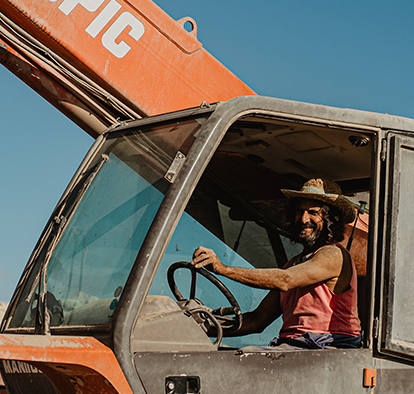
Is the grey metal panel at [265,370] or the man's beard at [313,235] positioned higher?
the man's beard at [313,235]

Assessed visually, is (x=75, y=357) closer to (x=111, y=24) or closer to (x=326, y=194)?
(x=326, y=194)

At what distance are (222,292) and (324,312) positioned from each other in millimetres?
557

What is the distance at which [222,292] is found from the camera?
3.14 m

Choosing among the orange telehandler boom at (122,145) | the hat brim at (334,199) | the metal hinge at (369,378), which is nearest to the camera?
the orange telehandler boom at (122,145)

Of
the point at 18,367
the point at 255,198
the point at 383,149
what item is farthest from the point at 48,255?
the point at 255,198

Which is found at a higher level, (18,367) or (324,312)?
(324,312)

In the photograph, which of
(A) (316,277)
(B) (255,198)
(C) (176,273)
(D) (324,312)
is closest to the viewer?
(A) (316,277)

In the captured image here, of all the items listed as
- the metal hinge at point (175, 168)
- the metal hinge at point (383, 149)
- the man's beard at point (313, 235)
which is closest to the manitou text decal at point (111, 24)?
the metal hinge at point (175, 168)

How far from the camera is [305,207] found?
329cm

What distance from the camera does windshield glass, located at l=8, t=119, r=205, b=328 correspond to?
2.36 m

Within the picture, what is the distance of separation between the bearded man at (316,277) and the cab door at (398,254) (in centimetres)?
32

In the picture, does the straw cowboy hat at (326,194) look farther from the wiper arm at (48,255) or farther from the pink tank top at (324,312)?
the wiper arm at (48,255)

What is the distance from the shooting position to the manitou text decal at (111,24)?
131 inches

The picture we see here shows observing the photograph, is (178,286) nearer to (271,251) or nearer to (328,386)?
(328,386)
